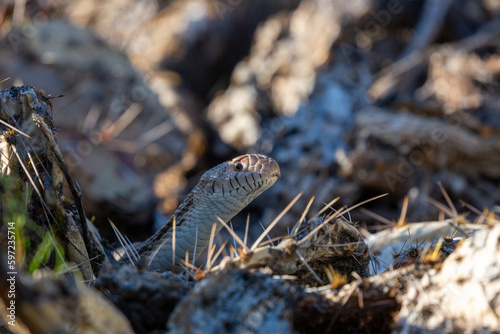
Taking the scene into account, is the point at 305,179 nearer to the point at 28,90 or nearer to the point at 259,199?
the point at 259,199

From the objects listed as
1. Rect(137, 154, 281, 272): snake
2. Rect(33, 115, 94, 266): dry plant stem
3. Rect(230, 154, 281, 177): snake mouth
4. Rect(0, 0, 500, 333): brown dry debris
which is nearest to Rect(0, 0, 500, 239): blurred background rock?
Rect(0, 0, 500, 333): brown dry debris

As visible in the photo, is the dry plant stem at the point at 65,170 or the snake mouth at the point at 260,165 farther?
the snake mouth at the point at 260,165

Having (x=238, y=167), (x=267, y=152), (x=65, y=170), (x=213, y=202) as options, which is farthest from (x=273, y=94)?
(x=65, y=170)

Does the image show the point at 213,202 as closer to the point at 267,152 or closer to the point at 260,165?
the point at 260,165

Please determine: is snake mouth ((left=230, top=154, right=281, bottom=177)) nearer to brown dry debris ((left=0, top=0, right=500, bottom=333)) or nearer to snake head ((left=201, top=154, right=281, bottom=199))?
snake head ((left=201, top=154, right=281, bottom=199))

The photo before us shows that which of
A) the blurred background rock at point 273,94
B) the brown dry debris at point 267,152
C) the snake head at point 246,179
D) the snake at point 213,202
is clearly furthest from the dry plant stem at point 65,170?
the blurred background rock at point 273,94

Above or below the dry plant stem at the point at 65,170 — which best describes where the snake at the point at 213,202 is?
below

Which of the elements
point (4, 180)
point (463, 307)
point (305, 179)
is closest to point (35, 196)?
point (4, 180)

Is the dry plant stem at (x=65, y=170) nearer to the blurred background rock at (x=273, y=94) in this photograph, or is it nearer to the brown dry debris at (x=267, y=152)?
the brown dry debris at (x=267, y=152)

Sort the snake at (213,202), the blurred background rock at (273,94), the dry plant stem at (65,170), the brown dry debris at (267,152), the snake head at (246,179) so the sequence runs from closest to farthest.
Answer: the brown dry debris at (267,152), the dry plant stem at (65,170), the snake at (213,202), the snake head at (246,179), the blurred background rock at (273,94)
